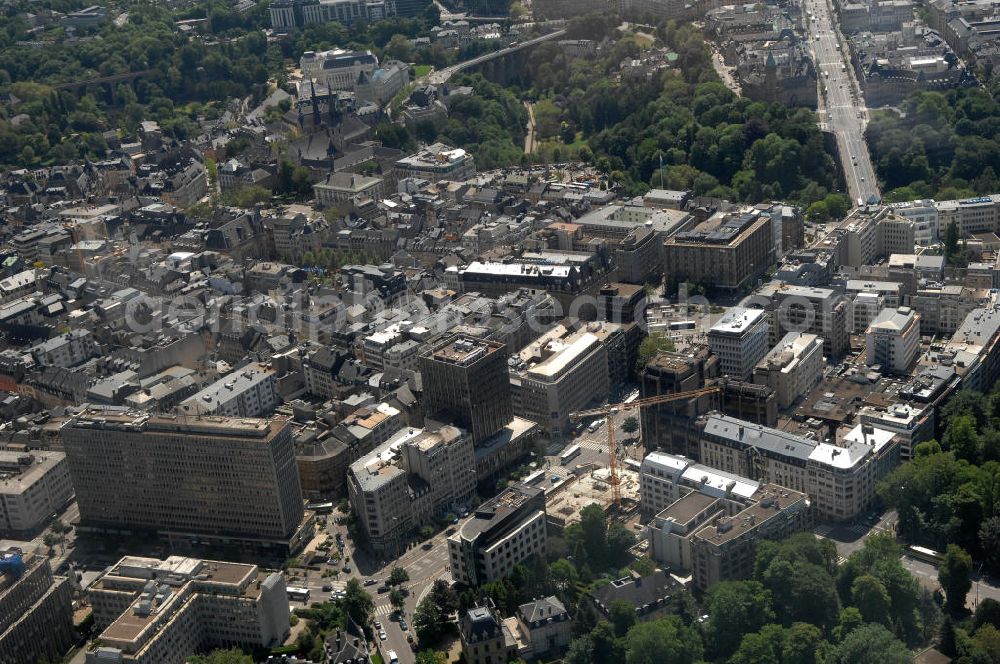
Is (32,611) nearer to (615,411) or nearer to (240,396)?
(240,396)

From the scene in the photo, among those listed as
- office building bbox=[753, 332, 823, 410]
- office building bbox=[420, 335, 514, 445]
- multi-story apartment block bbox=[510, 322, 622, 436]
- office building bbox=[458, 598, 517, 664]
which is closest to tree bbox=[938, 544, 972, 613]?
office building bbox=[753, 332, 823, 410]

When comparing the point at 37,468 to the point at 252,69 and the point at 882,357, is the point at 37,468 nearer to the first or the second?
the point at 882,357

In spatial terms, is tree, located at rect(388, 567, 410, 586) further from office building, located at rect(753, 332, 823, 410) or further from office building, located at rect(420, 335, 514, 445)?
office building, located at rect(753, 332, 823, 410)

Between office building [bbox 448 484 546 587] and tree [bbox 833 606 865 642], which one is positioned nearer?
tree [bbox 833 606 865 642]

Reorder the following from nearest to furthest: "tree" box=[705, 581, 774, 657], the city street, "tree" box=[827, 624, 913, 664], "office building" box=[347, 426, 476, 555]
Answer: "tree" box=[827, 624, 913, 664], "tree" box=[705, 581, 774, 657], "office building" box=[347, 426, 476, 555], the city street

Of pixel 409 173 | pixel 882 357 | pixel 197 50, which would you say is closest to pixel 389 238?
pixel 409 173

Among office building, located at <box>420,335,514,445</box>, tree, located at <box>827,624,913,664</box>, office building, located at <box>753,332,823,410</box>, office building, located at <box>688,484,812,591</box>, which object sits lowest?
tree, located at <box>827,624,913,664</box>
